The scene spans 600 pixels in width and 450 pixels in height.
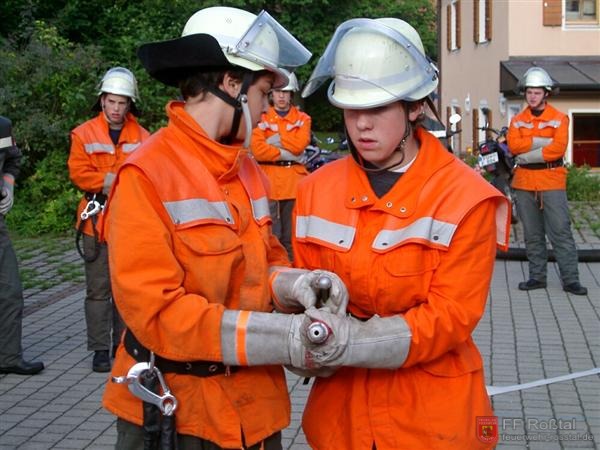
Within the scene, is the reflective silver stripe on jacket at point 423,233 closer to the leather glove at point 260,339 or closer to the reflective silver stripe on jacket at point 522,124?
the leather glove at point 260,339

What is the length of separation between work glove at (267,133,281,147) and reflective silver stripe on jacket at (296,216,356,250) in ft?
24.6

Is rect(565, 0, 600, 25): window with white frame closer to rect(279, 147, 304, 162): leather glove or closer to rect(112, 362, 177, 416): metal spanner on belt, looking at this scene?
rect(279, 147, 304, 162): leather glove

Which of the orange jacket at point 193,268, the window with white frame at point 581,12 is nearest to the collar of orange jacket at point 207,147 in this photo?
the orange jacket at point 193,268

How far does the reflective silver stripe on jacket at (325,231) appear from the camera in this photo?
305 centimetres

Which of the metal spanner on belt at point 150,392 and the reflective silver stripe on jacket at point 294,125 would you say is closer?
the metal spanner on belt at point 150,392

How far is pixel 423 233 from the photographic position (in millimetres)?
2928

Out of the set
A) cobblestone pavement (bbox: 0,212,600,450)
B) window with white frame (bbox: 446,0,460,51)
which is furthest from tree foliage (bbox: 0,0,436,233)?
window with white frame (bbox: 446,0,460,51)

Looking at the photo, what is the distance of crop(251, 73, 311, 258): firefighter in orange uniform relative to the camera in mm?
10609

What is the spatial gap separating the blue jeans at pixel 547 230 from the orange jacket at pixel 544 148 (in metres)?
0.10

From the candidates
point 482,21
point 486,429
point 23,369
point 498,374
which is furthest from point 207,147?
point 482,21

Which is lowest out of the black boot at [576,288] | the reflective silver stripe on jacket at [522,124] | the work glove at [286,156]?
the black boot at [576,288]

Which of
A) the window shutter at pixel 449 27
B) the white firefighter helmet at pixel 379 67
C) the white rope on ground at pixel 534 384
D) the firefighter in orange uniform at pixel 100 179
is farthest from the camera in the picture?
the window shutter at pixel 449 27

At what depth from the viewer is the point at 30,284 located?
10.9 metres

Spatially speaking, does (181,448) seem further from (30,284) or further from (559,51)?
(559,51)
